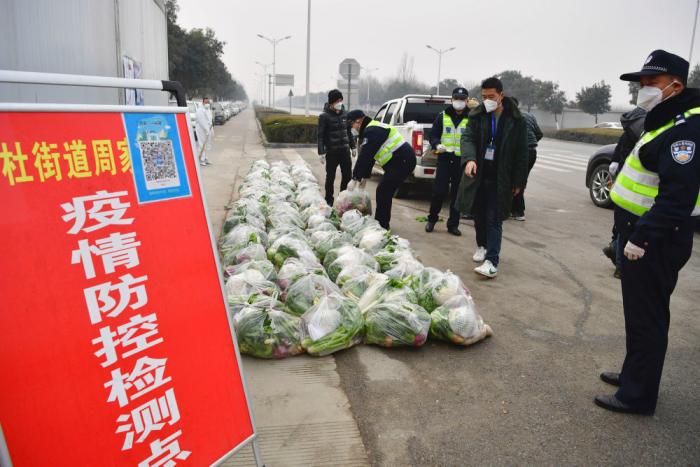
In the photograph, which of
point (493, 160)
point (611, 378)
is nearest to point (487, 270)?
point (493, 160)

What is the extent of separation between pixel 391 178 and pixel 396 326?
3.11m

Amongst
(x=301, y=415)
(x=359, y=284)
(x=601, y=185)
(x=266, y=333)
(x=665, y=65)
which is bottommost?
(x=301, y=415)

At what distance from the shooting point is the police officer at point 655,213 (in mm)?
2594

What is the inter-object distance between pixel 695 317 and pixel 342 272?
3051mm

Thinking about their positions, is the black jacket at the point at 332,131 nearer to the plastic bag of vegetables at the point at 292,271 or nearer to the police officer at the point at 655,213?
the plastic bag of vegetables at the point at 292,271

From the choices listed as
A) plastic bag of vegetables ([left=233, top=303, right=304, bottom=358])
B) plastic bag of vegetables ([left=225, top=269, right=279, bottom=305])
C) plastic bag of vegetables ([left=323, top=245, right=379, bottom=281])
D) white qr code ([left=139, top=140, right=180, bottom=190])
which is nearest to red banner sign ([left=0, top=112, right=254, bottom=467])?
white qr code ([left=139, top=140, right=180, bottom=190])

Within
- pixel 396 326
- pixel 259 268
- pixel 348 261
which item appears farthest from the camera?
pixel 348 261

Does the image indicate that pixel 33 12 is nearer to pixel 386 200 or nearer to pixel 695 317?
pixel 386 200

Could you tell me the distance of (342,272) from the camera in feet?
14.5

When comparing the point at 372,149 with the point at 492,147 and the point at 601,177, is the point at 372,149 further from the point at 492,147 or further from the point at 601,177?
the point at 601,177

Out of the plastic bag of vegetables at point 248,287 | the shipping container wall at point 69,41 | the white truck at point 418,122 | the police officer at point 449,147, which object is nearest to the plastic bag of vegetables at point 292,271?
the plastic bag of vegetables at point 248,287

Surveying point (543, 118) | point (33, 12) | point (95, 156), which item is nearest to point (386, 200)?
point (33, 12)

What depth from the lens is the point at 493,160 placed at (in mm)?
5105

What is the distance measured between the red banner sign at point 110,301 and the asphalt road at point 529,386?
1067mm
